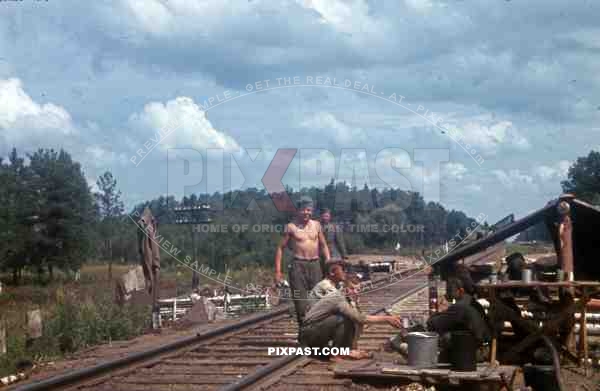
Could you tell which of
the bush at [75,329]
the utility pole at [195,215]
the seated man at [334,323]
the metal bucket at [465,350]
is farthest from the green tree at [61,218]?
the metal bucket at [465,350]

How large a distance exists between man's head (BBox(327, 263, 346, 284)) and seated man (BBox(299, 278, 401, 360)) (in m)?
0.19

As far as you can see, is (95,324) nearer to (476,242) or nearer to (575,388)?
A: (476,242)

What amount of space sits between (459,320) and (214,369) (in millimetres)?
2684

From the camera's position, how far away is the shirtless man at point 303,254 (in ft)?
30.0

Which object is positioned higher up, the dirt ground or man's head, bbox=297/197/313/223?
man's head, bbox=297/197/313/223

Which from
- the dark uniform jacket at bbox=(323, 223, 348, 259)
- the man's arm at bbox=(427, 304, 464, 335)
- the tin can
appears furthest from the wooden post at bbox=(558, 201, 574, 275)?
the dark uniform jacket at bbox=(323, 223, 348, 259)

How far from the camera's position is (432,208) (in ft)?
61.0

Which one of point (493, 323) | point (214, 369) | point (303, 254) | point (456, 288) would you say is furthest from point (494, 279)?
point (214, 369)

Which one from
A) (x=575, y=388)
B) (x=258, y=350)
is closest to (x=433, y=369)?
(x=575, y=388)

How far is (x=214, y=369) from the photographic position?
309 inches

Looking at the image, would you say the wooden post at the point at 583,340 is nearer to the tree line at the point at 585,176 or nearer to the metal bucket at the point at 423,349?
the metal bucket at the point at 423,349

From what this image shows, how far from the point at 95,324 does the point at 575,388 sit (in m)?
6.75

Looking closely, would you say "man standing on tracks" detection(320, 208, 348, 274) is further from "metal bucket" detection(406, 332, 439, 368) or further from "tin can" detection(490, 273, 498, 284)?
"metal bucket" detection(406, 332, 439, 368)

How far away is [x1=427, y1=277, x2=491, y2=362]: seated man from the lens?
7.00m
